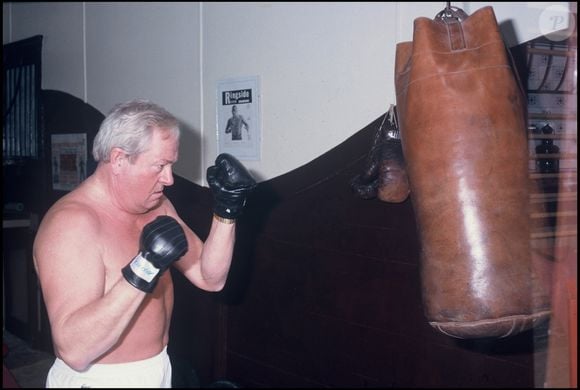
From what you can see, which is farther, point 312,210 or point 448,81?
point 312,210

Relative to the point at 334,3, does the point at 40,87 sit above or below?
below

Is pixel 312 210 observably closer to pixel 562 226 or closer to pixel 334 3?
pixel 334 3

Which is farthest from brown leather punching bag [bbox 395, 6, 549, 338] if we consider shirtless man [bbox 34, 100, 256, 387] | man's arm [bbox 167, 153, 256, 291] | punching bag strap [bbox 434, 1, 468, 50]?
shirtless man [bbox 34, 100, 256, 387]

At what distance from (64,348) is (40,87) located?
0.71 m

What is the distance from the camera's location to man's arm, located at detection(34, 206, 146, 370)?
732mm

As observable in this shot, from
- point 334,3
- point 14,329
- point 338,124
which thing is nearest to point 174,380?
point 338,124

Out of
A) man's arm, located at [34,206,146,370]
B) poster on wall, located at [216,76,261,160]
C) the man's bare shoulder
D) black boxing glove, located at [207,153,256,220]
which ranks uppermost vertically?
poster on wall, located at [216,76,261,160]

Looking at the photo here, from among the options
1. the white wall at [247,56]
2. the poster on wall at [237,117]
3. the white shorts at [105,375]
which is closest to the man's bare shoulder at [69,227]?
the white shorts at [105,375]

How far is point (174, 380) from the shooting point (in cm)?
85

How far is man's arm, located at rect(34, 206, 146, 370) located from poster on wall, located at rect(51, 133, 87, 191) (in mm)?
243

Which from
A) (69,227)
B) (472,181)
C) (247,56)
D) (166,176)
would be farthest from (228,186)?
(247,56)

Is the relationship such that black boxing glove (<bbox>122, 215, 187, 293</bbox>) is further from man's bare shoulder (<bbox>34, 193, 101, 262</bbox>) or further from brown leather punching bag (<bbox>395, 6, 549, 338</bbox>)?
brown leather punching bag (<bbox>395, 6, 549, 338</bbox>)

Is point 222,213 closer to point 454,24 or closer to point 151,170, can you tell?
point 151,170

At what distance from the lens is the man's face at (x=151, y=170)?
2.52 ft
